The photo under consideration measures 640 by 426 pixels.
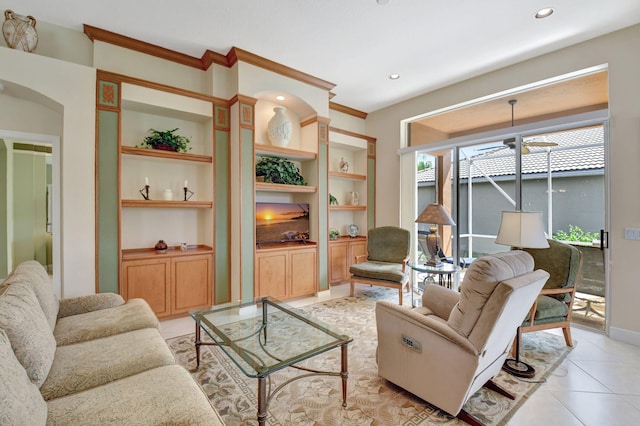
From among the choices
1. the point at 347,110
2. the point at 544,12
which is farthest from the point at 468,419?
the point at 347,110

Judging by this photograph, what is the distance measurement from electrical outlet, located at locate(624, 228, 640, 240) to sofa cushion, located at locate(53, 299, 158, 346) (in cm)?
445

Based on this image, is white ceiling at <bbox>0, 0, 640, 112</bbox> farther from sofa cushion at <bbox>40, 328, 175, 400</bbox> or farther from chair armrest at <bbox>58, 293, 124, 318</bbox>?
sofa cushion at <bbox>40, 328, 175, 400</bbox>

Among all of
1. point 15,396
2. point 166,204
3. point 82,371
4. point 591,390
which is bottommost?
point 591,390

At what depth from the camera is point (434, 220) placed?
11.9 feet

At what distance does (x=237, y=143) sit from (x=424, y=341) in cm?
305

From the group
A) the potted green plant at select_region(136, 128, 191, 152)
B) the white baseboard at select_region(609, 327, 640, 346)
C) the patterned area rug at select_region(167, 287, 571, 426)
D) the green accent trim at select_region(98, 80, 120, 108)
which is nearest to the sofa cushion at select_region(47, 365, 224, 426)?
the patterned area rug at select_region(167, 287, 571, 426)

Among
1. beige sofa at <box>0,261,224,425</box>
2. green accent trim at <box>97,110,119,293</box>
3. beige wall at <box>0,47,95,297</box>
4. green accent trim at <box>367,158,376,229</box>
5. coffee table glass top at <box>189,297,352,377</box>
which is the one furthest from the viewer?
green accent trim at <box>367,158,376,229</box>

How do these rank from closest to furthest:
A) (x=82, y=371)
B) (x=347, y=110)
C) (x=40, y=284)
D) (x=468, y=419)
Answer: (x=82, y=371) → (x=468, y=419) → (x=40, y=284) → (x=347, y=110)

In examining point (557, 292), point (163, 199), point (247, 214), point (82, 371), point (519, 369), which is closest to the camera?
point (82, 371)

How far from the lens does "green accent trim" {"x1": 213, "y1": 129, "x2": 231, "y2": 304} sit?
379 cm

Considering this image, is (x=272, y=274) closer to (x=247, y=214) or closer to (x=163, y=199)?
(x=247, y=214)

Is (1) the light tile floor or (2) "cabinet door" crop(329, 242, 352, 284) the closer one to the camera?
(1) the light tile floor

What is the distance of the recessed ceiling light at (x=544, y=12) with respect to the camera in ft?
9.17

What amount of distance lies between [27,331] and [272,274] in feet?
8.95
